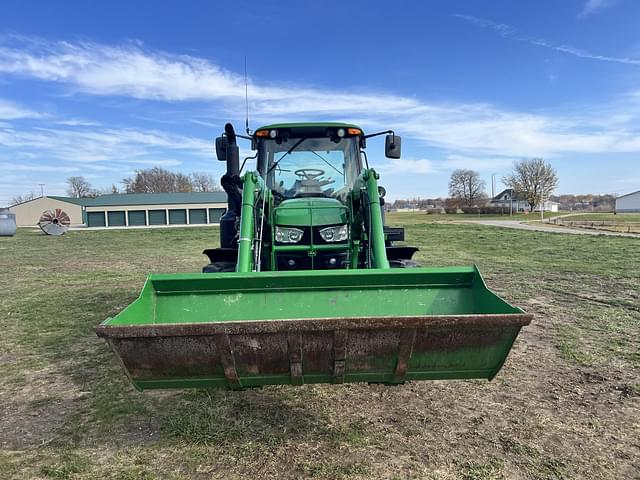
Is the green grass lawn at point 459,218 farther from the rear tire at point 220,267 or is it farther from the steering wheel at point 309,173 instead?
the rear tire at point 220,267

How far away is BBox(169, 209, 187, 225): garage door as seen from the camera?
5062 cm

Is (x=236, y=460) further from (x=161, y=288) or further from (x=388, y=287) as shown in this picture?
(x=388, y=287)

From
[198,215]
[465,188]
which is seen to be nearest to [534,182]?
[465,188]

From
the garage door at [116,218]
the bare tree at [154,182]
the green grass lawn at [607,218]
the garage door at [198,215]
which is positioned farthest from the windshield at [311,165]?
the bare tree at [154,182]

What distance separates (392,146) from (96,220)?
168ft

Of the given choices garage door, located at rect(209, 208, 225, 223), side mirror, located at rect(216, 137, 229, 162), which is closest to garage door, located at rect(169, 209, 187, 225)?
garage door, located at rect(209, 208, 225, 223)

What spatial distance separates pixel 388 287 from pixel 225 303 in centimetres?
120

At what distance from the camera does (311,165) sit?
17.7 ft

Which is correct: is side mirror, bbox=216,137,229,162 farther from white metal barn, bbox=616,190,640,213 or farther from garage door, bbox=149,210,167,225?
white metal barn, bbox=616,190,640,213

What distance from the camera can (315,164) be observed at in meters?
5.39

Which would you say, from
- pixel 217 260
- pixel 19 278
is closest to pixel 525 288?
pixel 217 260

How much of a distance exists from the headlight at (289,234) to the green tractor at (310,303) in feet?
0.04

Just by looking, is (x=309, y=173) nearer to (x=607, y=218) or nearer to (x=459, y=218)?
(x=607, y=218)

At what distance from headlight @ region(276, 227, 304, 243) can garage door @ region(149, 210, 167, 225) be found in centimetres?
4881
